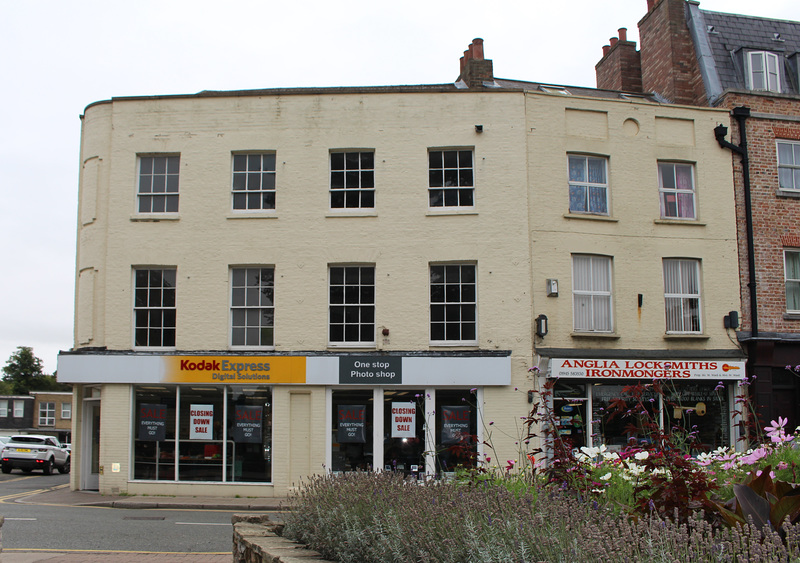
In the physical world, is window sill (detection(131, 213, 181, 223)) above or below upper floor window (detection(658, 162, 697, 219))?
below

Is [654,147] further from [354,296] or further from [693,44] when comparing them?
[354,296]

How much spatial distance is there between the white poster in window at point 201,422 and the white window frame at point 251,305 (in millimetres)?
1689

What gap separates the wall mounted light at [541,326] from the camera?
1848 cm

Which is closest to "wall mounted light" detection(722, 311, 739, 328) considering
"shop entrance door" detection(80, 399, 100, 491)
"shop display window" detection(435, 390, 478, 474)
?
"shop display window" detection(435, 390, 478, 474)

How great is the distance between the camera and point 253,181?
1959 cm

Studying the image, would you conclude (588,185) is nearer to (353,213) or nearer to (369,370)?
(353,213)

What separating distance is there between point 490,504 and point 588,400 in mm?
14355

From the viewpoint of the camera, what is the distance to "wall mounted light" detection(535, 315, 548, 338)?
1848cm

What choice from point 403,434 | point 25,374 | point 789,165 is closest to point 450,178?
point 403,434

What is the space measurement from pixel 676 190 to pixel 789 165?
133 inches

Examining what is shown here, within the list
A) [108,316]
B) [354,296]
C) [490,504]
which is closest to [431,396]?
[354,296]

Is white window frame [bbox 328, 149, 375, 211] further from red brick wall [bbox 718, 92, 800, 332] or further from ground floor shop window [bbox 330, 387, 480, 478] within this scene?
red brick wall [bbox 718, 92, 800, 332]

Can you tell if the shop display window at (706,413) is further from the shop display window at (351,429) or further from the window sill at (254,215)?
the window sill at (254,215)

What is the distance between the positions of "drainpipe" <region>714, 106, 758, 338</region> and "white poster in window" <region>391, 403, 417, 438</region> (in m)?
9.07
